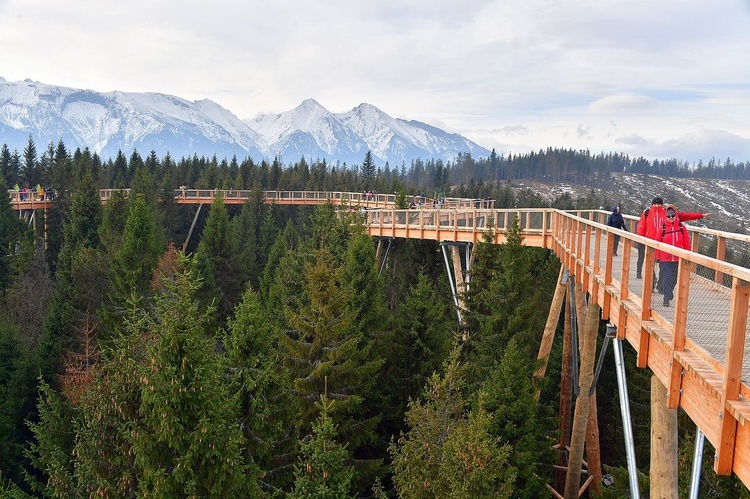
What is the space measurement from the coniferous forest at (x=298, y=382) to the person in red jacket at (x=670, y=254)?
17.9 feet

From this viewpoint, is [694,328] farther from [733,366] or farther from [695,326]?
[733,366]

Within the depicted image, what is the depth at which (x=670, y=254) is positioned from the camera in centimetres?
652

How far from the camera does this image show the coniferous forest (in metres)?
11.1

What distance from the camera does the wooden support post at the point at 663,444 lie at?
21.1 ft

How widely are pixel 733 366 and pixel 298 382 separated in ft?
44.0

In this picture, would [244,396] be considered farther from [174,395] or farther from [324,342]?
[324,342]

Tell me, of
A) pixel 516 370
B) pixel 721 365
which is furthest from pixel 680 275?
pixel 516 370

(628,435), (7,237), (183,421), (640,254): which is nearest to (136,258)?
(7,237)

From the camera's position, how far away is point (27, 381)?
2683 centimetres

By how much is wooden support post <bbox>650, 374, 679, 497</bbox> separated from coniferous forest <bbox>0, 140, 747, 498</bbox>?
16.2 feet

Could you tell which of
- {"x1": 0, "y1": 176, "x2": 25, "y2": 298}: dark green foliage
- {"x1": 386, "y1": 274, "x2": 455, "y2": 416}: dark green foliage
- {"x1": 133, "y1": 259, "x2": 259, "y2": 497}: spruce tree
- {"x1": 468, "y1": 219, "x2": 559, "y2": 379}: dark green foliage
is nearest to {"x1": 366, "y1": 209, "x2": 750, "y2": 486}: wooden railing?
{"x1": 468, "y1": 219, "x2": 559, "y2": 379}: dark green foliage

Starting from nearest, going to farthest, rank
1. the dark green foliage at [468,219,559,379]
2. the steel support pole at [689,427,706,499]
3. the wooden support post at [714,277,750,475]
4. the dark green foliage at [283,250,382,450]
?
the wooden support post at [714,277,750,475], the steel support pole at [689,427,706,499], the dark green foliage at [283,250,382,450], the dark green foliage at [468,219,559,379]

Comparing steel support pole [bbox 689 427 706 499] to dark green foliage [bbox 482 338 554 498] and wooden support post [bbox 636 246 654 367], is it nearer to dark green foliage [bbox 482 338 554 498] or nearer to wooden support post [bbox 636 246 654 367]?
wooden support post [bbox 636 246 654 367]

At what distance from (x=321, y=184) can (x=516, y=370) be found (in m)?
75.0
